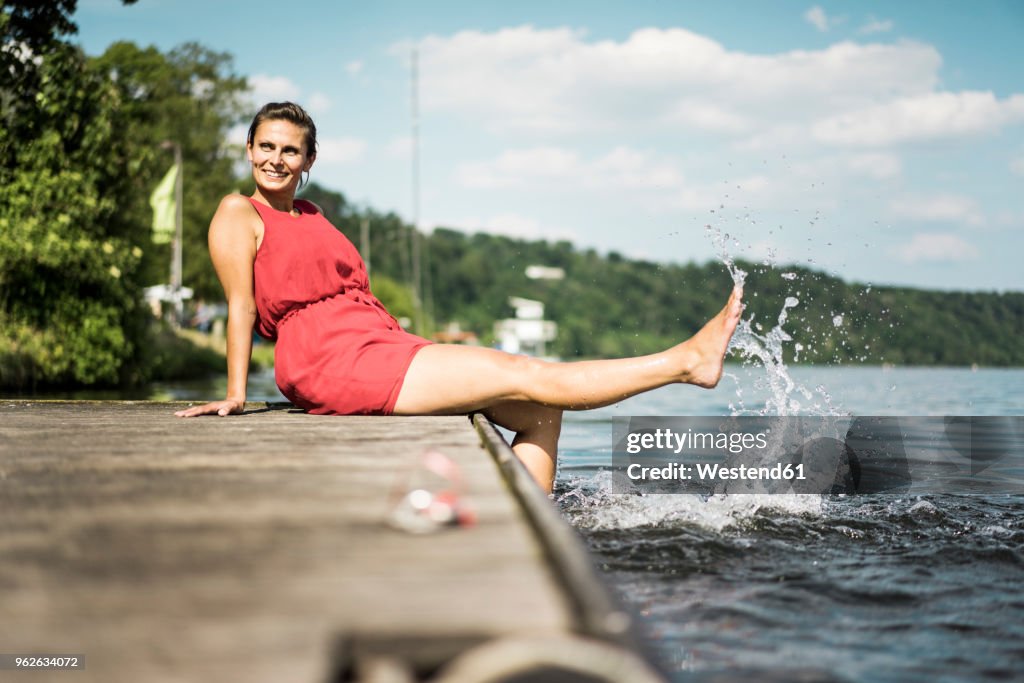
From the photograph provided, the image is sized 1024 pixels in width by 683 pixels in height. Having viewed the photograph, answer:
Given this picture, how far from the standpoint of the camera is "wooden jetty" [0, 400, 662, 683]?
125cm

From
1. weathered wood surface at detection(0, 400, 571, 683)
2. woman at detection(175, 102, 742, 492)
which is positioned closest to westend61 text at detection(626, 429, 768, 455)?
woman at detection(175, 102, 742, 492)

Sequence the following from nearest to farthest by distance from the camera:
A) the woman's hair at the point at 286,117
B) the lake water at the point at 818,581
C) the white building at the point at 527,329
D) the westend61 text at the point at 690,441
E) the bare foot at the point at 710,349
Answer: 1. the lake water at the point at 818,581
2. the bare foot at the point at 710,349
3. the woman's hair at the point at 286,117
4. the westend61 text at the point at 690,441
5. the white building at the point at 527,329

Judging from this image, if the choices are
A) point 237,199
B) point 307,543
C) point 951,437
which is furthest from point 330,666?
point 951,437

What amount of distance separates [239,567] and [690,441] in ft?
25.0

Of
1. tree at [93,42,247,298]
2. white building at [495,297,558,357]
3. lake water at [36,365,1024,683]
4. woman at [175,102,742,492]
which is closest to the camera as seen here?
lake water at [36,365,1024,683]

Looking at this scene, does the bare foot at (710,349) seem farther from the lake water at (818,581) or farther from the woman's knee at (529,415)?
the woman's knee at (529,415)

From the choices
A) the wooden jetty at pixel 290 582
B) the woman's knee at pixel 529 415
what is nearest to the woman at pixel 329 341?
the woman's knee at pixel 529 415

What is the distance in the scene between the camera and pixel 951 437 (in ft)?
33.9

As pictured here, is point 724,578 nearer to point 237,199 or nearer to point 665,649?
point 665,649

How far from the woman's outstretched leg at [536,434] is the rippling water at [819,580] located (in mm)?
304

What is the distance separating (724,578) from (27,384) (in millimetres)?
14796

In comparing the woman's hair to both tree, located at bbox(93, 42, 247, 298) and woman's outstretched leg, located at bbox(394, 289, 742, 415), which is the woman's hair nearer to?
woman's outstretched leg, located at bbox(394, 289, 742, 415)

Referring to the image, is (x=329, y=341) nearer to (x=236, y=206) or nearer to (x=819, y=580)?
(x=236, y=206)

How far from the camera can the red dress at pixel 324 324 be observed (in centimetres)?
416
